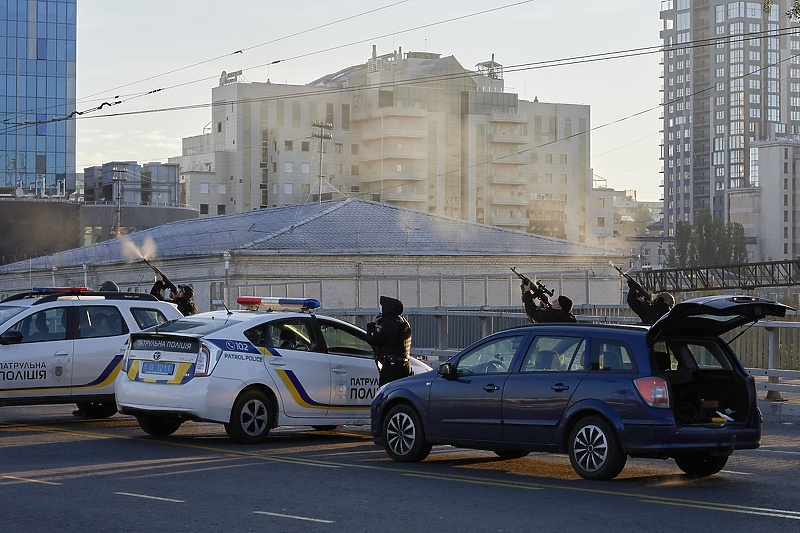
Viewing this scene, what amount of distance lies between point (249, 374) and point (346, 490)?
156 inches

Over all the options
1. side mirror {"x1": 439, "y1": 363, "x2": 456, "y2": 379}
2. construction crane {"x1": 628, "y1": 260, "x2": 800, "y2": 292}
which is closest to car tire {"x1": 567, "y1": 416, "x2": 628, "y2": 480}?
side mirror {"x1": 439, "y1": 363, "x2": 456, "y2": 379}

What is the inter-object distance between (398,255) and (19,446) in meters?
41.4

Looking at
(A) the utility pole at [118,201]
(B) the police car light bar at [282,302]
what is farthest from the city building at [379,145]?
(B) the police car light bar at [282,302]

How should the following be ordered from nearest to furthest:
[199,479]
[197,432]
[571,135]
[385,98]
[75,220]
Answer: [199,479], [197,432], [75,220], [385,98], [571,135]

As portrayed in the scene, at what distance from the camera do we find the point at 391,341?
16.0m

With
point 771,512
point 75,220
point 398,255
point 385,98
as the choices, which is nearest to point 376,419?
point 771,512

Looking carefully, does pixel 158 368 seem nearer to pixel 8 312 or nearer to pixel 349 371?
pixel 349 371

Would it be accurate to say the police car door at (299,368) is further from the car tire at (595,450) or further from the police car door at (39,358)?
the car tire at (595,450)

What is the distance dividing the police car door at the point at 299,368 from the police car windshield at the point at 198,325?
57cm

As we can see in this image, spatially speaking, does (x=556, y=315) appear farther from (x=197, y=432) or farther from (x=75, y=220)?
(x=75, y=220)

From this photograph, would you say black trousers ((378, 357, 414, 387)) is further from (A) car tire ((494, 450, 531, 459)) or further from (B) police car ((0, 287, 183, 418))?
(B) police car ((0, 287, 183, 418))

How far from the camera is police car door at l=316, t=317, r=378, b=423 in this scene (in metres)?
16.2

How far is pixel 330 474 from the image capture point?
1288cm

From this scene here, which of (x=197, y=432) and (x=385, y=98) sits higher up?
(x=385, y=98)
